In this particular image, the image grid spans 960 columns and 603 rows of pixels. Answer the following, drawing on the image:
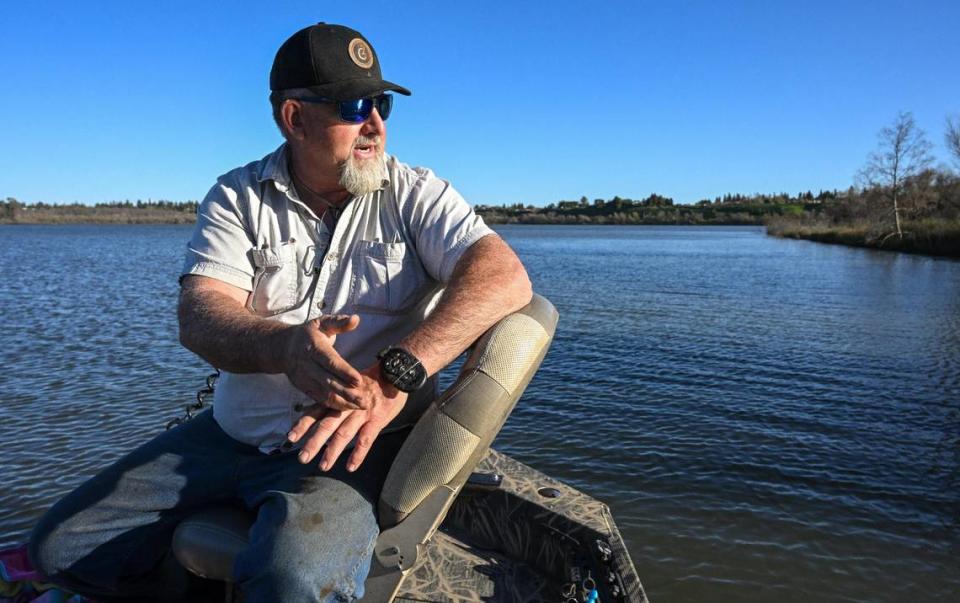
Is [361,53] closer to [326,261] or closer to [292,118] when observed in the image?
[292,118]

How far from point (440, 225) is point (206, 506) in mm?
1510

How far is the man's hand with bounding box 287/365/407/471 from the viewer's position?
2350 millimetres

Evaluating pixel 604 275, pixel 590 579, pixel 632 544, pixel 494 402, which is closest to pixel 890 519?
pixel 632 544

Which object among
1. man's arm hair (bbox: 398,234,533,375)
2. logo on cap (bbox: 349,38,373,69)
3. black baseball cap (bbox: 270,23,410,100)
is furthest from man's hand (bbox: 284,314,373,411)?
logo on cap (bbox: 349,38,373,69)

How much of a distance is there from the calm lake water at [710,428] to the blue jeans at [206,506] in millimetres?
4194

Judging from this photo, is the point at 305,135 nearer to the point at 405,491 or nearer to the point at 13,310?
the point at 405,491

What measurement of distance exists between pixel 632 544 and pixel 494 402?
461 cm

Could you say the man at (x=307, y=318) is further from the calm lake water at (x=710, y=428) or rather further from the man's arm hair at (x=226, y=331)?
the calm lake water at (x=710, y=428)

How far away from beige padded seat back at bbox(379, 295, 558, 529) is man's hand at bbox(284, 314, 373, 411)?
302 mm

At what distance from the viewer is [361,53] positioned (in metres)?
2.93

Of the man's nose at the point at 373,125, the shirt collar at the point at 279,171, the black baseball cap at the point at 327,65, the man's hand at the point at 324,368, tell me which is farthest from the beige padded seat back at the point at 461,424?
the black baseball cap at the point at 327,65

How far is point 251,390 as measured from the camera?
2861mm

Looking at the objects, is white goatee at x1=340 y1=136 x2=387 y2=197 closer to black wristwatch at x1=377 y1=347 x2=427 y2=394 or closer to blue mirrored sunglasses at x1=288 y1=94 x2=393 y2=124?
blue mirrored sunglasses at x1=288 y1=94 x2=393 y2=124

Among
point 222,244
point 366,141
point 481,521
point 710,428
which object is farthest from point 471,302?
point 710,428
